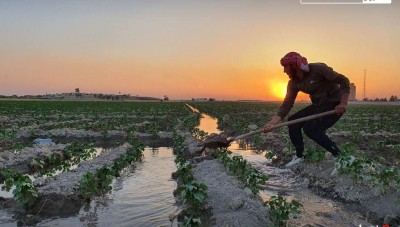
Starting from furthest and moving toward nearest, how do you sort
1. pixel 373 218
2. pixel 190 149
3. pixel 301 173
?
pixel 190 149 → pixel 301 173 → pixel 373 218

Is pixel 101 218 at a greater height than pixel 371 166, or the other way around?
pixel 371 166

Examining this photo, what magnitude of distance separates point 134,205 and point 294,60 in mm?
3197

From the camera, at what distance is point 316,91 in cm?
704

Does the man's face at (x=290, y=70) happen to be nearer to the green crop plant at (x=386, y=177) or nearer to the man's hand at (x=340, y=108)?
the man's hand at (x=340, y=108)

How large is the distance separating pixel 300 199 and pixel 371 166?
1181 mm

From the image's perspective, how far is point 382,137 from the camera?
16.2 meters

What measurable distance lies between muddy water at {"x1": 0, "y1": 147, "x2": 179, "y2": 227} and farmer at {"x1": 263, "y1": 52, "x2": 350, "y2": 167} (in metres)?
2.03

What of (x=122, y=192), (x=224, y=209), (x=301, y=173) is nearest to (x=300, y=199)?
(x=224, y=209)

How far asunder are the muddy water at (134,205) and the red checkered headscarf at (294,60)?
2713 millimetres

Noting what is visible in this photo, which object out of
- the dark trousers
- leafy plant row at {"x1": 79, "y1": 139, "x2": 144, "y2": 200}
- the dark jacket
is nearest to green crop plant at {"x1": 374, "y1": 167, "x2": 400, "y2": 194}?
the dark trousers

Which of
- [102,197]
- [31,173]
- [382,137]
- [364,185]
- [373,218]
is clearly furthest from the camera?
[382,137]

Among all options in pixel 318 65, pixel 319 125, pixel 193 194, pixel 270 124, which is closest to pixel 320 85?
pixel 318 65

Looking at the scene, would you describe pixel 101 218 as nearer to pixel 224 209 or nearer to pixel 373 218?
pixel 224 209

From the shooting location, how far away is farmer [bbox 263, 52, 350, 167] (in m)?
6.69
